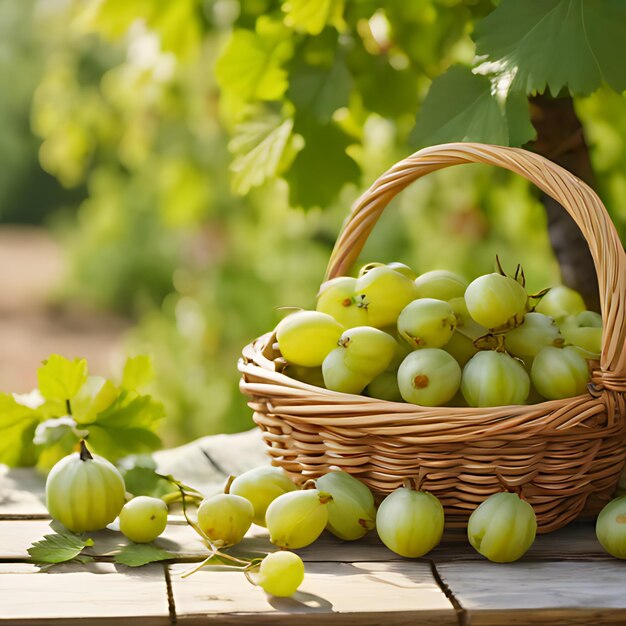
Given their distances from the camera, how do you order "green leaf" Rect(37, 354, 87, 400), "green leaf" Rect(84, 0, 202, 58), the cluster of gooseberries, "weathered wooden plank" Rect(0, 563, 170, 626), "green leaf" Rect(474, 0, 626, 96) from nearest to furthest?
"weathered wooden plank" Rect(0, 563, 170, 626)
the cluster of gooseberries
"green leaf" Rect(474, 0, 626, 96)
"green leaf" Rect(37, 354, 87, 400)
"green leaf" Rect(84, 0, 202, 58)

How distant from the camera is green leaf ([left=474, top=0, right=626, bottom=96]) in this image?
91 cm

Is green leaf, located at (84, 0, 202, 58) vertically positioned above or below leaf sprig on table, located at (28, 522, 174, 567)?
above

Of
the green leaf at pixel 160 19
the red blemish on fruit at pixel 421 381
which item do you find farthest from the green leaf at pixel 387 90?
the red blemish on fruit at pixel 421 381

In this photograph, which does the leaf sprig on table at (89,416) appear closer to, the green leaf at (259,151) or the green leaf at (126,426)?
the green leaf at (126,426)

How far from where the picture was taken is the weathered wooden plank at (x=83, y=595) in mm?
703

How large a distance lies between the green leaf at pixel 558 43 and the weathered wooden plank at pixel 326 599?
474 millimetres

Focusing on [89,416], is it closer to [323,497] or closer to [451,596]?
[323,497]

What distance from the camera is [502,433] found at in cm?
81

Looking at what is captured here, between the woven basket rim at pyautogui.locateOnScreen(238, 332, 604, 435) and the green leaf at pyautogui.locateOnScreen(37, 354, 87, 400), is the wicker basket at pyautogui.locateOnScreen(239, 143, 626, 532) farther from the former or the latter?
the green leaf at pyautogui.locateOnScreen(37, 354, 87, 400)

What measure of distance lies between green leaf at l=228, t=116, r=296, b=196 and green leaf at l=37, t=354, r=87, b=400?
0.36 metres

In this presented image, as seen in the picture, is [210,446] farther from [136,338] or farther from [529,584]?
[136,338]

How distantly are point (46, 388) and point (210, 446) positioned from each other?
0.27m

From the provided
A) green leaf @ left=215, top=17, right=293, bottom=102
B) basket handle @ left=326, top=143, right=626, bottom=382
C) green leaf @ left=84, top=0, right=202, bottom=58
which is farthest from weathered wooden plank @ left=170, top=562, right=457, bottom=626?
green leaf @ left=84, top=0, right=202, bottom=58

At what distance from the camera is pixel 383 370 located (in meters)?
0.91
